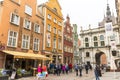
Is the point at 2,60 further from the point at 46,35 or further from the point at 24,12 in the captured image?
the point at 46,35

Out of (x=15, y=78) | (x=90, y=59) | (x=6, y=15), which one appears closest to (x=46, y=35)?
(x=6, y=15)

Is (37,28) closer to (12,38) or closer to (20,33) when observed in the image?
(20,33)

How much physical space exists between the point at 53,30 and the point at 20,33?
9872 mm

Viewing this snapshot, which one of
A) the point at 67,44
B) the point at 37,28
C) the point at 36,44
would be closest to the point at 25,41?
the point at 36,44

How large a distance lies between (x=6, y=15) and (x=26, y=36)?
453 centimetres

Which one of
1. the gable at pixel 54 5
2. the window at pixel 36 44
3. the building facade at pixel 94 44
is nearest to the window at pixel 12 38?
the window at pixel 36 44

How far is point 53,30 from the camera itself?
97.3 feet

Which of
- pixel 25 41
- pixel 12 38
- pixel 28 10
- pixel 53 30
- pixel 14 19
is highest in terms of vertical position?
pixel 28 10

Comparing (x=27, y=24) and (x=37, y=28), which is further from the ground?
(x=27, y=24)

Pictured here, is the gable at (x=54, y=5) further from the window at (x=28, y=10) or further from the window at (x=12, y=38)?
the window at (x=12, y=38)

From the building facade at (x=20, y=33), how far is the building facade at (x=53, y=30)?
1.57 meters

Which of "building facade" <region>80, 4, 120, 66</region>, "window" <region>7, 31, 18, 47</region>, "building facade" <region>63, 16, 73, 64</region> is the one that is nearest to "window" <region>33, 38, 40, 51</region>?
"window" <region>7, 31, 18, 47</region>

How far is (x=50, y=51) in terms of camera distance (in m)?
27.4

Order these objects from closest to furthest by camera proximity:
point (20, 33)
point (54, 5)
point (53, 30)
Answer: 1. point (20, 33)
2. point (53, 30)
3. point (54, 5)
